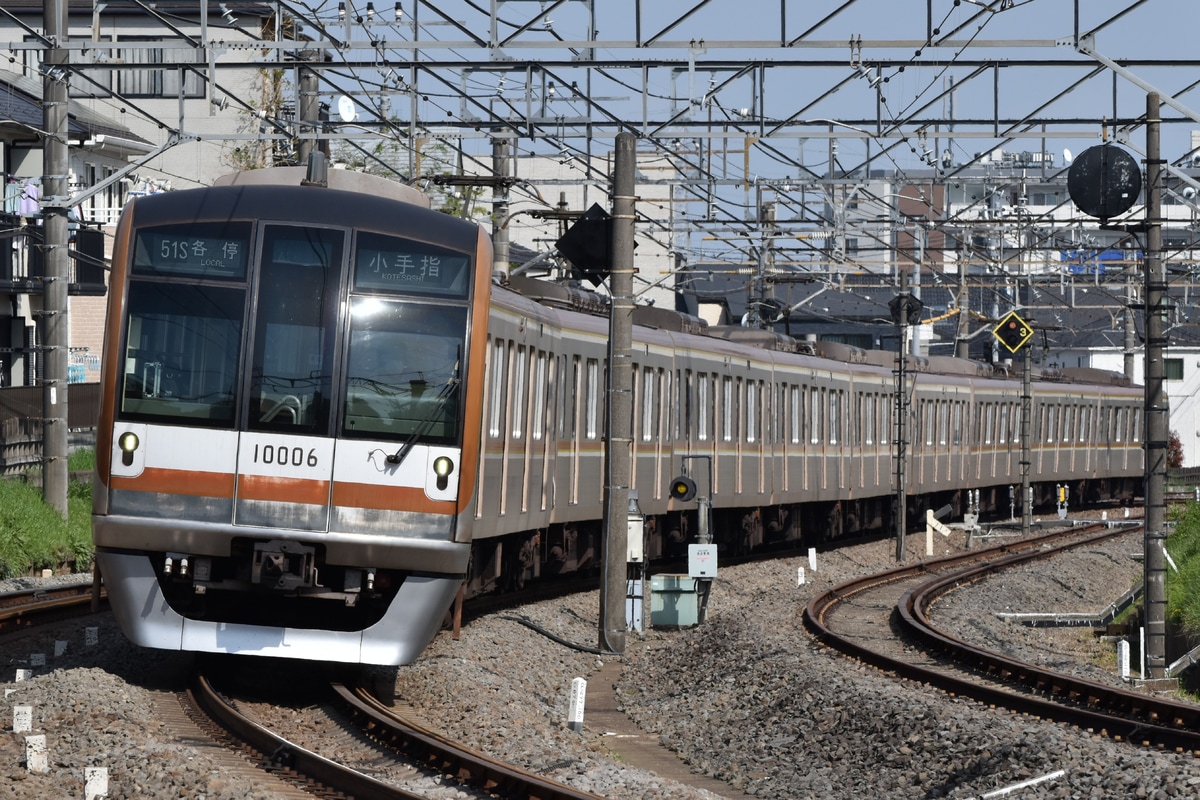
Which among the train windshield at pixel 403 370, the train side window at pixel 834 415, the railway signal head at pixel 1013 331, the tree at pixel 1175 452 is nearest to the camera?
the train windshield at pixel 403 370

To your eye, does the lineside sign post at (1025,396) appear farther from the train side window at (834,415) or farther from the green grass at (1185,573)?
the green grass at (1185,573)

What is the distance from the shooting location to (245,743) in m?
8.59

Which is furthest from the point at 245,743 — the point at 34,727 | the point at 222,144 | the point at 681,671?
the point at 222,144

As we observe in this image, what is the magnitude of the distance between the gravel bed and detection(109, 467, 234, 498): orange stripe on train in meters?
1.05

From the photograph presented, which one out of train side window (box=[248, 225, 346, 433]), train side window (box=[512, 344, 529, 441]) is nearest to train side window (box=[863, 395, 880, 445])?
train side window (box=[512, 344, 529, 441])

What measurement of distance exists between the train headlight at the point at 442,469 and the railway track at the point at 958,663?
3.76 metres

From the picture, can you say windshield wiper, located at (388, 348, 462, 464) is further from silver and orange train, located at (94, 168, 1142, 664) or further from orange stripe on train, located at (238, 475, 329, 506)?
orange stripe on train, located at (238, 475, 329, 506)

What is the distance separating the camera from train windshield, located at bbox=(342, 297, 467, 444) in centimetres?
992

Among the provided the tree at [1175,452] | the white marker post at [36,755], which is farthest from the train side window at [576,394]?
the tree at [1175,452]

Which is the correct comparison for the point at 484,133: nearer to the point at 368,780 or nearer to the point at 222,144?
the point at 368,780

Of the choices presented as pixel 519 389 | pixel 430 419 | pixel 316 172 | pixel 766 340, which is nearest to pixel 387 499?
pixel 430 419

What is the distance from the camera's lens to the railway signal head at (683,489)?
17.3 metres

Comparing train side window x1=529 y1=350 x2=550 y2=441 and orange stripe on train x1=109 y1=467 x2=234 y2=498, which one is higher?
train side window x1=529 y1=350 x2=550 y2=441

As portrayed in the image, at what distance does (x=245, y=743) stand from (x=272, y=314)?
8.16 ft
